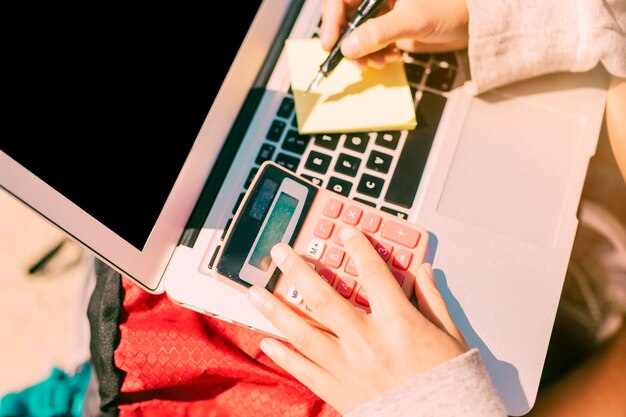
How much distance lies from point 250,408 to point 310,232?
25 cm

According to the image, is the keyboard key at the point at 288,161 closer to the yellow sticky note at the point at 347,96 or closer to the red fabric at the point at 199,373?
the yellow sticky note at the point at 347,96

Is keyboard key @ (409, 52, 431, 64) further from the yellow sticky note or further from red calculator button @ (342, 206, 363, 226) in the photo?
red calculator button @ (342, 206, 363, 226)

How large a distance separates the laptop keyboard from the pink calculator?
0.03 m

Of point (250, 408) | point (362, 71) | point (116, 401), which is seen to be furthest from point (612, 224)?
point (116, 401)

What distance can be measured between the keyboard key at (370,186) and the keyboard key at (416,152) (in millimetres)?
12

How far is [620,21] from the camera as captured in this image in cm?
63

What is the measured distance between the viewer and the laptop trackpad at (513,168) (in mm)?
594

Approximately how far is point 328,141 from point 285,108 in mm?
75

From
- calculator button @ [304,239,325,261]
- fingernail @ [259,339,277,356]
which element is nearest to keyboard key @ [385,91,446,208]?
calculator button @ [304,239,325,261]

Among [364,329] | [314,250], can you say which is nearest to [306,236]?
[314,250]

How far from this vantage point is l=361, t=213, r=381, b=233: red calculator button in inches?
22.2

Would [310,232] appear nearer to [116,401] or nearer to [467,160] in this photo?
[467,160]

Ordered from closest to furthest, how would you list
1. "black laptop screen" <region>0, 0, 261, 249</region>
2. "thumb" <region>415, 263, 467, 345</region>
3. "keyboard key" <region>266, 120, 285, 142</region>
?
"black laptop screen" <region>0, 0, 261, 249</region>, "thumb" <region>415, 263, 467, 345</region>, "keyboard key" <region>266, 120, 285, 142</region>

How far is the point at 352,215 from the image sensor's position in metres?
0.57
